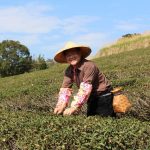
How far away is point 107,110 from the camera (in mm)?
6125

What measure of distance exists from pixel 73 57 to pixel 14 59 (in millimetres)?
43800

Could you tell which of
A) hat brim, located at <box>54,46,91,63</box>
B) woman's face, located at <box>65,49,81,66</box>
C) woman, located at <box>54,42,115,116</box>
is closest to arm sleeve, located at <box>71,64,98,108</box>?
woman, located at <box>54,42,115,116</box>

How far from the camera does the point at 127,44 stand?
4144 centimetres

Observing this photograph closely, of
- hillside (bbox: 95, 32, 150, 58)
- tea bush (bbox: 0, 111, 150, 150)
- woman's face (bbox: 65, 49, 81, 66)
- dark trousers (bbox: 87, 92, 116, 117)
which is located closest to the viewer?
tea bush (bbox: 0, 111, 150, 150)

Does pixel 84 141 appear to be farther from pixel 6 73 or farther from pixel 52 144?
pixel 6 73

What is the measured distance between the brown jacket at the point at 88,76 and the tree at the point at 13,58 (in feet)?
139

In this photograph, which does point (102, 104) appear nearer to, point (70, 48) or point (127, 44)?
point (70, 48)

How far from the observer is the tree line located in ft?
159

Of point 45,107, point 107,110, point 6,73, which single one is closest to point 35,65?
point 6,73

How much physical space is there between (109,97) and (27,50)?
45.1 meters

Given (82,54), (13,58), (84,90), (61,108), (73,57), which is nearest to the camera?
(84,90)

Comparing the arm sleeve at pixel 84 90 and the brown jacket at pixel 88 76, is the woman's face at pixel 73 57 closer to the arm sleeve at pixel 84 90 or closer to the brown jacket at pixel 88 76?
the brown jacket at pixel 88 76

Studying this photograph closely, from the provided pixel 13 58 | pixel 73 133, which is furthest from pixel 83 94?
pixel 13 58

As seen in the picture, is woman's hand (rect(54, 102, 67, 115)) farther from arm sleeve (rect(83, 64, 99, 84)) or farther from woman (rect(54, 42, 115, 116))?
arm sleeve (rect(83, 64, 99, 84))
